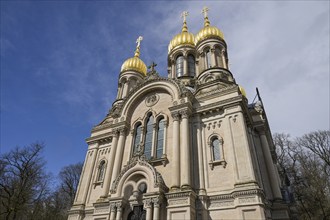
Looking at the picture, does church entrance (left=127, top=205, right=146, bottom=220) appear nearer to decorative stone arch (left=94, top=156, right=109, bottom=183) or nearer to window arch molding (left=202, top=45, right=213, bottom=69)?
decorative stone arch (left=94, top=156, right=109, bottom=183)

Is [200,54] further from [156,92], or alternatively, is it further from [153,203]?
[153,203]

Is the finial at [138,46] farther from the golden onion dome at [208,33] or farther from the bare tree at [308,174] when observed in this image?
the bare tree at [308,174]

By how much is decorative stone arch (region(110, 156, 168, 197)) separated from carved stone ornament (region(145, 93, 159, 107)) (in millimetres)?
5301

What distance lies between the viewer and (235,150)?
1266cm

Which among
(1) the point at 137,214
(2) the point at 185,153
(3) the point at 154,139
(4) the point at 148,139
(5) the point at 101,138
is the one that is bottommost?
(1) the point at 137,214

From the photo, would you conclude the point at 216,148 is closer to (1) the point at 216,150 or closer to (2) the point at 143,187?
(1) the point at 216,150

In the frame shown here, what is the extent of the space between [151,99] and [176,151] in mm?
6052

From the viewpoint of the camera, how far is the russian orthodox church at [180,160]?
38.1ft

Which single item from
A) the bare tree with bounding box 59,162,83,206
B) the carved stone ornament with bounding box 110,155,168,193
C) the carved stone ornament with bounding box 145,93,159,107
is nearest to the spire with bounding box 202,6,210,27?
the carved stone ornament with bounding box 145,93,159,107

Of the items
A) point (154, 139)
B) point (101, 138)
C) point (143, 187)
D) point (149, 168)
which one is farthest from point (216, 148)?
point (101, 138)

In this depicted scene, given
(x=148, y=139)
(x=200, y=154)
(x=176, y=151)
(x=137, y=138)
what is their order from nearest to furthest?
(x=176, y=151) < (x=200, y=154) < (x=148, y=139) < (x=137, y=138)

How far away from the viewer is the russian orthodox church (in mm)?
11625

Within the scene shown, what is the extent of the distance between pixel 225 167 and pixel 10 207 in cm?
2147

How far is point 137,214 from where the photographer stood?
1276 cm
